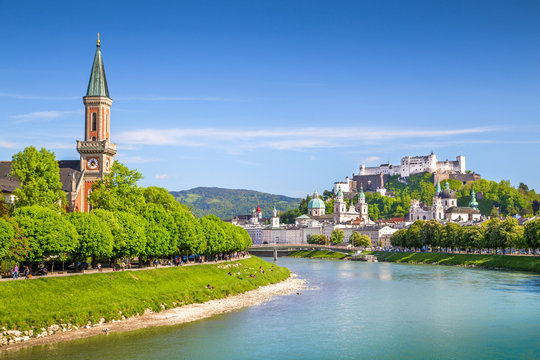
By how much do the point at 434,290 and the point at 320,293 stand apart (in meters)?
13.0

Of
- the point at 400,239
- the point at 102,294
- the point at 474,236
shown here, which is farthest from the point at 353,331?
the point at 400,239

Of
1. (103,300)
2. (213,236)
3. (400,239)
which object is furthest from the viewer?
(400,239)

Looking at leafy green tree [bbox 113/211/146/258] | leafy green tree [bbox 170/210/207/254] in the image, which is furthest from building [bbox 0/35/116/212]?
leafy green tree [bbox 113/211/146/258]

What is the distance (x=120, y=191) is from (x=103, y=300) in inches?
996

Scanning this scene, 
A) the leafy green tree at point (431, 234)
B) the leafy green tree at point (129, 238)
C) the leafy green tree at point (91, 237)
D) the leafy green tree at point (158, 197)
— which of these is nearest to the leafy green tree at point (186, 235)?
the leafy green tree at point (129, 238)

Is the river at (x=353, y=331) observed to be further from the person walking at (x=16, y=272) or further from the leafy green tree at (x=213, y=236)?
the leafy green tree at (x=213, y=236)

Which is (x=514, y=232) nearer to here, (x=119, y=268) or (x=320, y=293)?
(x=320, y=293)

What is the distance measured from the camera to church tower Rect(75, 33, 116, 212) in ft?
268

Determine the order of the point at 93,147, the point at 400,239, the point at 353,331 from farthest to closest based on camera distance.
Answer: the point at 400,239, the point at 93,147, the point at 353,331

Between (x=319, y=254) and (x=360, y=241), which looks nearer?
(x=319, y=254)

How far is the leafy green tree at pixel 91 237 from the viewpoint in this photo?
183 ft

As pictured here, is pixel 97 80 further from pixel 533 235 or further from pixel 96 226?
pixel 533 235

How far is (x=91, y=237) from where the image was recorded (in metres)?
56.1

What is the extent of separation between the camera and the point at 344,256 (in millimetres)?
165375
